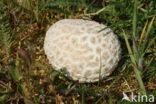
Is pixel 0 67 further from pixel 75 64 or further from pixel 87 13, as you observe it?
pixel 87 13

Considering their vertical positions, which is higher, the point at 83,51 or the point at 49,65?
the point at 83,51

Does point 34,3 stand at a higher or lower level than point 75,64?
higher

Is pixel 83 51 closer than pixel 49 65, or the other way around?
pixel 83 51

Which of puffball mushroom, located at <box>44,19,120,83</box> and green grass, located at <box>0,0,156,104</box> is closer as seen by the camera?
green grass, located at <box>0,0,156,104</box>

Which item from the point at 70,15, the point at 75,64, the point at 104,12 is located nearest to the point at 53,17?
the point at 70,15
